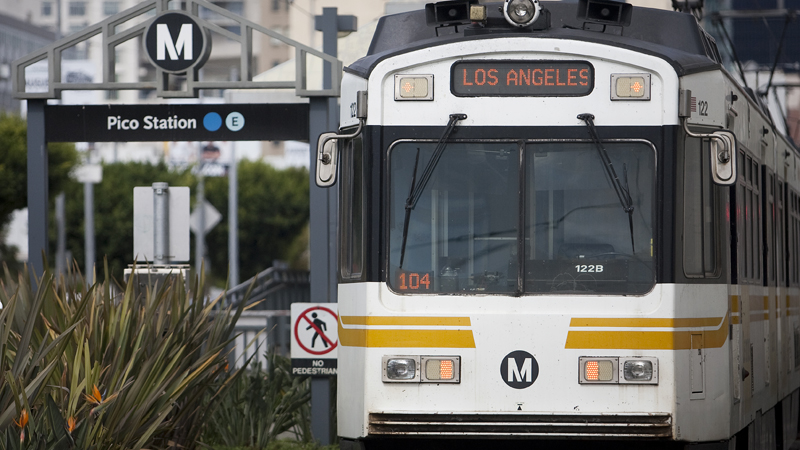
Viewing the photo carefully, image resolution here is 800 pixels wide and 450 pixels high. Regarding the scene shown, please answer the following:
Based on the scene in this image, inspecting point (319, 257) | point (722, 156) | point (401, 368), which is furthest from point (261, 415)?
point (722, 156)

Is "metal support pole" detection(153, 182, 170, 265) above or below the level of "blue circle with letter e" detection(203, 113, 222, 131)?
below

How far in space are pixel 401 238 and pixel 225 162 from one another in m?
55.7

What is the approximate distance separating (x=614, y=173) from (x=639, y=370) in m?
1.13

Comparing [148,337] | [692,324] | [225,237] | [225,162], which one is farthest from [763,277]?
[225,237]

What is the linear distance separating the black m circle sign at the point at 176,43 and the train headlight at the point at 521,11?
415cm

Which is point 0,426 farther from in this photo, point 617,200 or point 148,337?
point 617,200

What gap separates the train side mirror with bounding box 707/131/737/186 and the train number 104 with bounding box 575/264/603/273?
81 centimetres

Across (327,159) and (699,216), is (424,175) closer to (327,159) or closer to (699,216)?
(327,159)

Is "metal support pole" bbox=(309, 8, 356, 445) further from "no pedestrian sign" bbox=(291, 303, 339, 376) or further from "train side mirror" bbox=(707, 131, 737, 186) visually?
"train side mirror" bbox=(707, 131, 737, 186)

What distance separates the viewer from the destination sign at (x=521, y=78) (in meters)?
7.40

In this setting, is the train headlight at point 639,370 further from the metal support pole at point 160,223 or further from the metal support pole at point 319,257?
the metal support pole at point 160,223

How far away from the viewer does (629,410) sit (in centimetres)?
708

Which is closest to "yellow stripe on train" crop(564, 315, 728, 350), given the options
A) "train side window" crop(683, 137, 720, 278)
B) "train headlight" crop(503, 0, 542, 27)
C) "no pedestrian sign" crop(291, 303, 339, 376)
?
"train side window" crop(683, 137, 720, 278)

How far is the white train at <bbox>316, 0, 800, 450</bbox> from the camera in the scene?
716cm
